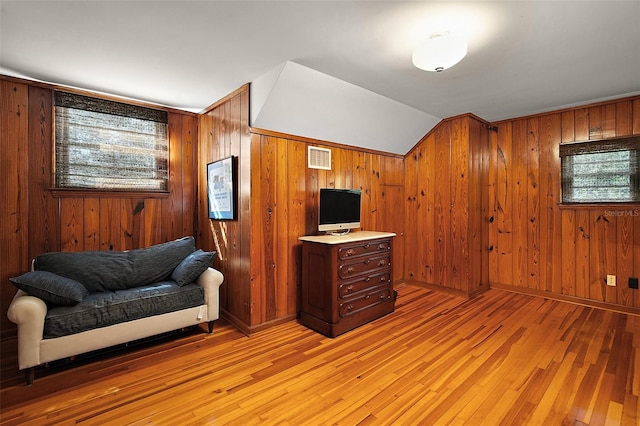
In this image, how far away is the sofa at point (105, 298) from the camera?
211cm

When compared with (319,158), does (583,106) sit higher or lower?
higher

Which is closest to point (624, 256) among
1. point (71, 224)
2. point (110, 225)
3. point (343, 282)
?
point (343, 282)

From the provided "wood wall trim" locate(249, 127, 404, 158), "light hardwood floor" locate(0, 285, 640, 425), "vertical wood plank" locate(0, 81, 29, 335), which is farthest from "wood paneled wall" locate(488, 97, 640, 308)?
"vertical wood plank" locate(0, 81, 29, 335)

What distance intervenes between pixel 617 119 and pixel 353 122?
3019mm

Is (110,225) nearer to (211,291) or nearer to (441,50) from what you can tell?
(211,291)

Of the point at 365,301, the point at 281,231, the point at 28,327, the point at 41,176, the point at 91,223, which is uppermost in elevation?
the point at 41,176

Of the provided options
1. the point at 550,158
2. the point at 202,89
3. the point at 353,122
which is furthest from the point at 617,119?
the point at 202,89

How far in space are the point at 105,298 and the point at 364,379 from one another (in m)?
2.16

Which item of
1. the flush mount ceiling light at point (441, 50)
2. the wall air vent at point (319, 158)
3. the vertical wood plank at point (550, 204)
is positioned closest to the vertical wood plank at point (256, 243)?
→ the wall air vent at point (319, 158)

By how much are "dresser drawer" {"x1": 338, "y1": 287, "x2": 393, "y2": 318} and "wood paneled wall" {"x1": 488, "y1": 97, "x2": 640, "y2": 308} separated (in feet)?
6.76

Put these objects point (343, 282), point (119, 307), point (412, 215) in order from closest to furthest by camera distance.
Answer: point (119, 307) < point (343, 282) < point (412, 215)

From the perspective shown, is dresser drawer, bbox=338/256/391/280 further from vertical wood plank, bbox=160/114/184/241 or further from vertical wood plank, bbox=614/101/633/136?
vertical wood plank, bbox=614/101/633/136

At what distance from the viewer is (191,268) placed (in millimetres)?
2875

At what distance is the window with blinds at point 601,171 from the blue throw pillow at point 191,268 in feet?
14.2
